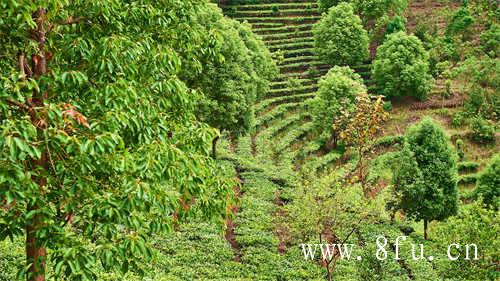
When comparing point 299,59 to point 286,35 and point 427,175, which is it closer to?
point 286,35

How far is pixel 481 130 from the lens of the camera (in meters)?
51.5

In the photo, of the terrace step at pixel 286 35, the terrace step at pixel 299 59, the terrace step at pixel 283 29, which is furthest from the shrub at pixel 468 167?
the terrace step at pixel 283 29

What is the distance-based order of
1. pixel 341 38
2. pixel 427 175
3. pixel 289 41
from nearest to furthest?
pixel 427 175
pixel 341 38
pixel 289 41

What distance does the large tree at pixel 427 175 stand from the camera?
33906 millimetres

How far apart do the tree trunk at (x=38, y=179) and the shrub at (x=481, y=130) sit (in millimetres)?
47915

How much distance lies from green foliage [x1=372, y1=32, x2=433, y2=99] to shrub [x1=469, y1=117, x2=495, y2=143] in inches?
267

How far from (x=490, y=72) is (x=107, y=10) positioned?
55.1 meters

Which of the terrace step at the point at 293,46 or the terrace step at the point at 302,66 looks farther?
the terrace step at the point at 293,46

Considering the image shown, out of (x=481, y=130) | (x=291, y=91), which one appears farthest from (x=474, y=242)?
(x=291, y=91)

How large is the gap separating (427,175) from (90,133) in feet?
92.8

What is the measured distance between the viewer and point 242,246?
27953mm

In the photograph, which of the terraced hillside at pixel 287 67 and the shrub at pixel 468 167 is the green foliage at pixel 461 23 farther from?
the shrub at pixel 468 167

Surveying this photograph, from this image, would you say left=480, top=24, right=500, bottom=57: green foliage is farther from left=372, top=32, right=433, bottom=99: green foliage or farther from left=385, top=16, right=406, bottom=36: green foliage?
left=372, top=32, right=433, bottom=99: green foliage

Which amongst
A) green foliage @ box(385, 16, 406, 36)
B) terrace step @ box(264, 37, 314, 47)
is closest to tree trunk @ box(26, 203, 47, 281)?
green foliage @ box(385, 16, 406, 36)
